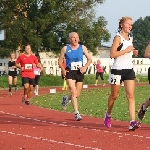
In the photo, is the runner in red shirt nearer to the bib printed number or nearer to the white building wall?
the bib printed number

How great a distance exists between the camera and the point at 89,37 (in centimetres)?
5497

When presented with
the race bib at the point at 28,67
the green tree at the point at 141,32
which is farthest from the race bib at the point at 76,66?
the green tree at the point at 141,32

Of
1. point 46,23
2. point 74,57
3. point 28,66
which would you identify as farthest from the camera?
point 46,23

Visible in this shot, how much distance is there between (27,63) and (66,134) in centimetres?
978

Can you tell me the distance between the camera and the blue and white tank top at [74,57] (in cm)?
1377

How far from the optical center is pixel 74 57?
13781 mm

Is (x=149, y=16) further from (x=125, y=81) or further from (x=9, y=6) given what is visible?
(x=125, y=81)

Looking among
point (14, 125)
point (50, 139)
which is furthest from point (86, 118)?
point (50, 139)

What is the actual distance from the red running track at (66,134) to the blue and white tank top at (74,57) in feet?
4.05

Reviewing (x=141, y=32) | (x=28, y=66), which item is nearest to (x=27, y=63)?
(x=28, y=66)

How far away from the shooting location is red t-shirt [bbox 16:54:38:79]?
2027 cm

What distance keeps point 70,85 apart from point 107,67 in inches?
2398

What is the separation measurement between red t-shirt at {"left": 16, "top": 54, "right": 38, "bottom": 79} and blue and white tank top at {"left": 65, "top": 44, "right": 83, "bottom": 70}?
21.2ft

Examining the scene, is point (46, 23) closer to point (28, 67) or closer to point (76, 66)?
point (28, 67)
